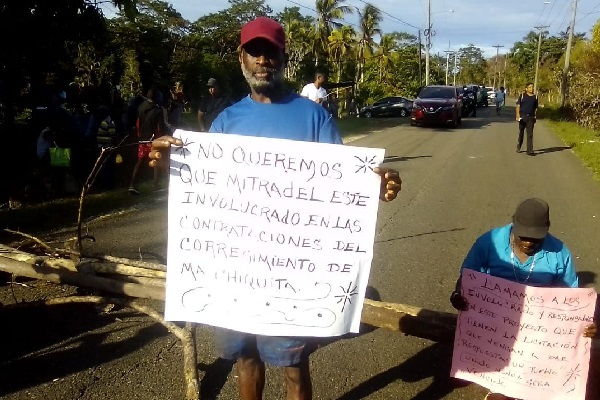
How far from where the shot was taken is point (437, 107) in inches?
1027

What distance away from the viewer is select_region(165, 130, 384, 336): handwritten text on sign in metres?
2.62

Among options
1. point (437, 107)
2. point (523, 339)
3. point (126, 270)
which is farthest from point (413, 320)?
point (437, 107)

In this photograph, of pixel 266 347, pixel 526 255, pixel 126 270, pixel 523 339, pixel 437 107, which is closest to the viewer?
pixel 266 347

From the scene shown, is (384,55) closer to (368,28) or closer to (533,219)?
(368,28)

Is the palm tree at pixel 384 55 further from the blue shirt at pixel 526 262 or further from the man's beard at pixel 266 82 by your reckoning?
the man's beard at pixel 266 82

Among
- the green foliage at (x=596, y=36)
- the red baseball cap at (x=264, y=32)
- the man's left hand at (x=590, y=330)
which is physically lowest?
the man's left hand at (x=590, y=330)

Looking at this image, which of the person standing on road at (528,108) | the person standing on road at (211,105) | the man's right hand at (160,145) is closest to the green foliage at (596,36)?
the person standing on road at (528,108)

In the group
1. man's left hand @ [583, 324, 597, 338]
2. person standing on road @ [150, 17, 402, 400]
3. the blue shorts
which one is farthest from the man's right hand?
man's left hand @ [583, 324, 597, 338]

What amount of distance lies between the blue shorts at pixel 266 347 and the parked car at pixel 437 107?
24.2 m

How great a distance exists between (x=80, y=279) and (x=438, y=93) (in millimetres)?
24661

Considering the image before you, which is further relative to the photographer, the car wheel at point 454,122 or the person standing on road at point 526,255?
the car wheel at point 454,122

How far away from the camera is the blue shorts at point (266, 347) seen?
2758 mm

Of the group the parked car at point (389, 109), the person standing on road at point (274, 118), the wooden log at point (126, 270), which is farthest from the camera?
the parked car at point (389, 109)

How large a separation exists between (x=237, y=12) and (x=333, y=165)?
51.4 metres
